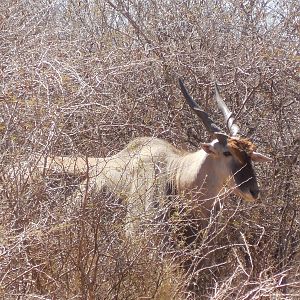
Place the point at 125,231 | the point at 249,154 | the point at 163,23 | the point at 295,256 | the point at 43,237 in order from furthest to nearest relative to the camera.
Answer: the point at 163,23, the point at 295,256, the point at 249,154, the point at 125,231, the point at 43,237

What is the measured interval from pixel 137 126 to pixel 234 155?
0.80 meters

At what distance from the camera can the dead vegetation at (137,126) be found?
4.67m

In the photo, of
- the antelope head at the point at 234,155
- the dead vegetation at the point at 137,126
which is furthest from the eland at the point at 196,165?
the dead vegetation at the point at 137,126

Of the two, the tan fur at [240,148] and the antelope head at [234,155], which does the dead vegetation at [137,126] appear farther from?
the tan fur at [240,148]

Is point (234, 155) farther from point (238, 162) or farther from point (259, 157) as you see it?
point (259, 157)

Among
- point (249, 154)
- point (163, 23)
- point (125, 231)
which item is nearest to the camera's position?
point (125, 231)

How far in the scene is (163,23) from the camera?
742cm

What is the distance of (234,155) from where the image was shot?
20.8ft

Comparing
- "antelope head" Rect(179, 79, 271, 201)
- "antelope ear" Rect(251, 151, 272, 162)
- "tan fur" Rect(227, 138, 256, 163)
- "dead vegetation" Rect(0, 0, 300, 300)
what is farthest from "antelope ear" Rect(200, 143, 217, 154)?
"dead vegetation" Rect(0, 0, 300, 300)

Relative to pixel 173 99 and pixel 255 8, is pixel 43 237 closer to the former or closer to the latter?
pixel 173 99

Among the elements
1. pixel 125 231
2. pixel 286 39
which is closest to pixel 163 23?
pixel 286 39

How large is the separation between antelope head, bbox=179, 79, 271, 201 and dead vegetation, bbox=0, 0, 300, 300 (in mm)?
265

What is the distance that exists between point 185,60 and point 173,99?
0.31 metres

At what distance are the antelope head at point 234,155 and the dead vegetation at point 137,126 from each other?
0.26m
